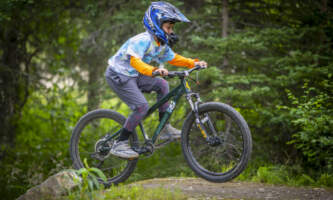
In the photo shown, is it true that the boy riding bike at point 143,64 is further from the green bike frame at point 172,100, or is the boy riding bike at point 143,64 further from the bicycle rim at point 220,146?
the bicycle rim at point 220,146

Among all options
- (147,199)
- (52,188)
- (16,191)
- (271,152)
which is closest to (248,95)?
(271,152)

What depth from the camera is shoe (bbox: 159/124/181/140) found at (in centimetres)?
436

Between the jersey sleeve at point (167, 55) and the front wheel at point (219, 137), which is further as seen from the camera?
the jersey sleeve at point (167, 55)

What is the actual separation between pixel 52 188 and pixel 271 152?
415cm

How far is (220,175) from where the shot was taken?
3.95 metres

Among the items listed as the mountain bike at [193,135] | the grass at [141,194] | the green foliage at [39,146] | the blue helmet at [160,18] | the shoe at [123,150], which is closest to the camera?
the grass at [141,194]

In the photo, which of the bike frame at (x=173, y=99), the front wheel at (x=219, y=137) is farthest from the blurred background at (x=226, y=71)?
the bike frame at (x=173, y=99)

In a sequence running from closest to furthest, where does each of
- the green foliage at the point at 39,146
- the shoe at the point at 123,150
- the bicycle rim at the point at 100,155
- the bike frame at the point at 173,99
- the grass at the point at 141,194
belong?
the grass at the point at 141,194, the bike frame at the point at 173,99, the shoe at the point at 123,150, the bicycle rim at the point at 100,155, the green foliage at the point at 39,146

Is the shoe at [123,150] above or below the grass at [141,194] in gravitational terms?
above

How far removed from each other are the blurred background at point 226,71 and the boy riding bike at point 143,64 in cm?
113

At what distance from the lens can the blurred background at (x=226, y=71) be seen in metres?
5.18

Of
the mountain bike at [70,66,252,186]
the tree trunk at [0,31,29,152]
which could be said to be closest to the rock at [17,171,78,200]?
the mountain bike at [70,66,252,186]

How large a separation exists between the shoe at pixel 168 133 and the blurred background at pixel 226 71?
3.76 ft

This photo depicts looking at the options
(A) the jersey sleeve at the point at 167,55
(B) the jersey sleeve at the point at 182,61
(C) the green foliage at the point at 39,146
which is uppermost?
(A) the jersey sleeve at the point at 167,55
